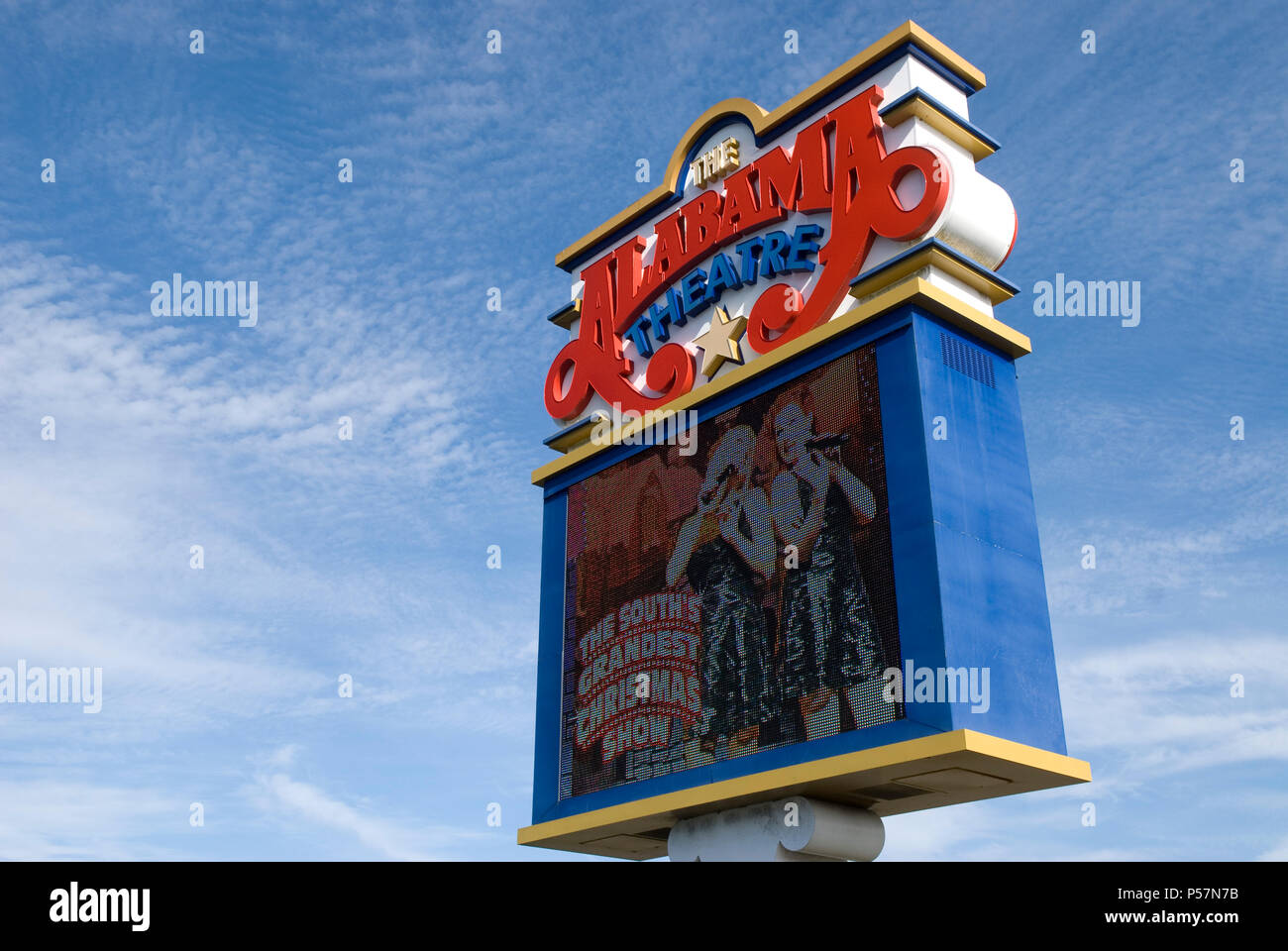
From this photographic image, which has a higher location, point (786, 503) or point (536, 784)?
point (786, 503)

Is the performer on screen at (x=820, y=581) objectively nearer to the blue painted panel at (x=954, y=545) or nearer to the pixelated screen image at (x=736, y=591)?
the pixelated screen image at (x=736, y=591)

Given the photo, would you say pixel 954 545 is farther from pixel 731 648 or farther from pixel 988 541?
pixel 731 648

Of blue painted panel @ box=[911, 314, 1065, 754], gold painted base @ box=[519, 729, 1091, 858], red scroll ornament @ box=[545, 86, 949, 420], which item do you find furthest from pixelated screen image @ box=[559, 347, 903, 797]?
red scroll ornament @ box=[545, 86, 949, 420]

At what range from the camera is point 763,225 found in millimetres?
16656

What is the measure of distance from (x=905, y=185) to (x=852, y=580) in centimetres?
477

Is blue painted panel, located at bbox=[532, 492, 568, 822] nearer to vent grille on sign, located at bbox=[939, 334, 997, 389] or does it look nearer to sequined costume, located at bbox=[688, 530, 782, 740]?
sequined costume, located at bbox=[688, 530, 782, 740]

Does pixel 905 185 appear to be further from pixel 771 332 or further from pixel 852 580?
pixel 852 580

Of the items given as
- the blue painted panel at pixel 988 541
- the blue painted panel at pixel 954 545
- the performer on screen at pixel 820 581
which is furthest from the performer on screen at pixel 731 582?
the blue painted panel at pixel 988 541

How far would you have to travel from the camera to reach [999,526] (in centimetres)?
1345

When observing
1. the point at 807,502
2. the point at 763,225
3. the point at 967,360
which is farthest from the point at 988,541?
the point at 763,225

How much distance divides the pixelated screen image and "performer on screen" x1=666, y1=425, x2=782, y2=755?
0.06 feet

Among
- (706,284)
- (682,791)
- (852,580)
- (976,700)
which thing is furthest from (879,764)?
(706,284)

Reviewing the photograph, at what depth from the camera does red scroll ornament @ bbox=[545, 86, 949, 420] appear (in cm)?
1492

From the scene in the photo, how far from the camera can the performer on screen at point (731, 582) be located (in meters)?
13.9
